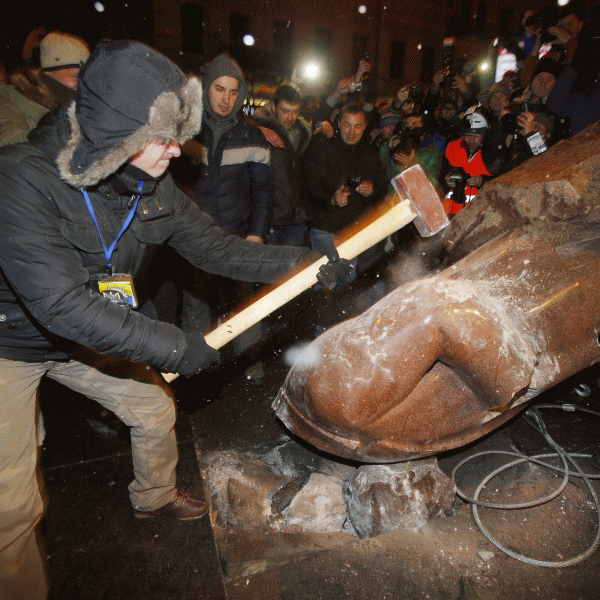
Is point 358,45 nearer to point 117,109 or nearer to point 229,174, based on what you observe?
point 229,174

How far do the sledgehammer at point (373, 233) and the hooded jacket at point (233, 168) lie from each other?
5.05ft

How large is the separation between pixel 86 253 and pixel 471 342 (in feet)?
5.36

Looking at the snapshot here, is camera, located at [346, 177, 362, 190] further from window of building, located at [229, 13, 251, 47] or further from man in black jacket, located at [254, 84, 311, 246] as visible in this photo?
window of building, located at [229, 13, 251, 47]

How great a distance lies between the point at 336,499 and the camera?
2.17 metres

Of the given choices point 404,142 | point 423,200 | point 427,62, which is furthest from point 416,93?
point 427,62

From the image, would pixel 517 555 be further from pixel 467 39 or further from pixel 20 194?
pixel 467 39

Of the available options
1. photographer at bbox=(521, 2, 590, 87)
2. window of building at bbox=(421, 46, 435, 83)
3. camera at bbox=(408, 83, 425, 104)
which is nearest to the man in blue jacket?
photographer at bbox=(521, 2, 590, 87)

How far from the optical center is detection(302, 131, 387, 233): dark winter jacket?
4273 mm

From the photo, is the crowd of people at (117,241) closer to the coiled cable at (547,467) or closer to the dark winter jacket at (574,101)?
the coiled cable at (547,467)

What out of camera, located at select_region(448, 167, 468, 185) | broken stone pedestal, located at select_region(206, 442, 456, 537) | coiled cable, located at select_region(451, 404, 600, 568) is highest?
camera, located at select_region(448, 167, 468, 185)

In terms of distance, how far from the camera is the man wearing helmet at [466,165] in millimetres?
4465

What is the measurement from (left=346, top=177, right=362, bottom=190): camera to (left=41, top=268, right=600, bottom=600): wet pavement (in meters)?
2.77

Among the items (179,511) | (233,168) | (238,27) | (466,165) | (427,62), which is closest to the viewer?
(179,511)

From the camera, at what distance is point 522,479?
2430 millimetres
